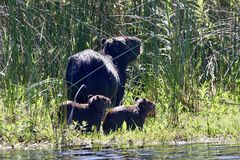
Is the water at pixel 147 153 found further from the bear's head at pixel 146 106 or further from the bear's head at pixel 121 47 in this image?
the bear's head at pixel 121 47

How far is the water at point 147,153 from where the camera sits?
8.53 metres

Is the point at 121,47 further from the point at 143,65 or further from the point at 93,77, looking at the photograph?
the point at 93,77

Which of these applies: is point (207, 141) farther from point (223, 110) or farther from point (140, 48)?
point (140, 48)

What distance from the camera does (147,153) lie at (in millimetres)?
8805

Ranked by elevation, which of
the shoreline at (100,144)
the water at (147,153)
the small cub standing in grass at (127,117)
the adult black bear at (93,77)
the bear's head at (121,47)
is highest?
the bear's head at (121,47)

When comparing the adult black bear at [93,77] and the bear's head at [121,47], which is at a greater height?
the bear's head at [121,47]

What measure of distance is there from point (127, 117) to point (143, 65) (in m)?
2.22

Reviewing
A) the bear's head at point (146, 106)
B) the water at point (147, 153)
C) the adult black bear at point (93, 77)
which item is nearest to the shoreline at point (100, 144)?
the water at point (147, 153)

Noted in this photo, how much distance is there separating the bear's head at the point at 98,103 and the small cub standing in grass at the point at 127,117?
0.12 metres

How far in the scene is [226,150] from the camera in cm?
889

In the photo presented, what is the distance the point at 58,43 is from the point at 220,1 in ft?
9.30

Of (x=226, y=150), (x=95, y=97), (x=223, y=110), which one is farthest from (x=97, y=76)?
(x=226, y=150)

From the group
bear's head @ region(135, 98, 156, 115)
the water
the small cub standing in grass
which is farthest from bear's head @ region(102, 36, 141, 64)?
the water

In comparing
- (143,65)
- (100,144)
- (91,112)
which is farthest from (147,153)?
(143,65)
